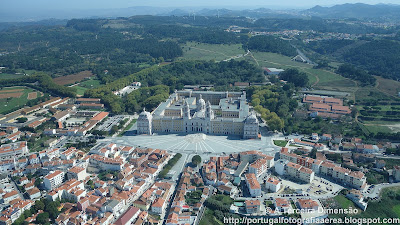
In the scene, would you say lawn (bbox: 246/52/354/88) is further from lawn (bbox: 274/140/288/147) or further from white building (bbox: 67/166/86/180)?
white building (bbox: 67/166/86/180)

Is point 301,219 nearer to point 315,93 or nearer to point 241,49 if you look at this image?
point 315,93

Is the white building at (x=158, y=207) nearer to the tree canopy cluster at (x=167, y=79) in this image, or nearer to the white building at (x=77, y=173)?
the white building at (x=77, y=173)

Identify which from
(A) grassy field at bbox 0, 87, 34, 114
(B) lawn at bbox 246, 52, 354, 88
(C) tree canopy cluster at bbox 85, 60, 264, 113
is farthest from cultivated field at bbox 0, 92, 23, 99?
(B) lawn at bbox 246, 52, 354, 88

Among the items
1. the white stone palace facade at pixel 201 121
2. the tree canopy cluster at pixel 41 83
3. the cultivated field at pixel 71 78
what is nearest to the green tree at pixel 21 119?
the tree canopy cluster at pixel 41 83

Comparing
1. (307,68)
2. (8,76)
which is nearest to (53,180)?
(8,76)

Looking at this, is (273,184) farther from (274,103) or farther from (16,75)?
(16,75)
